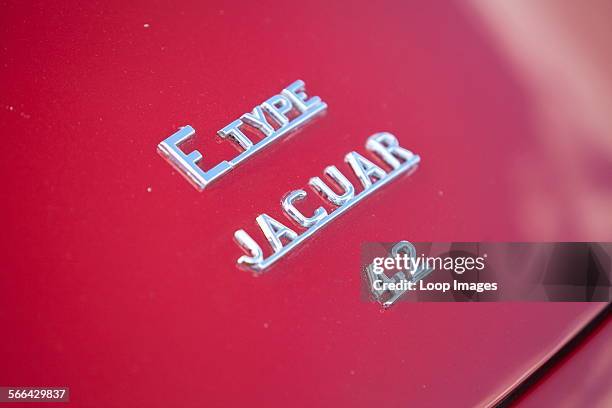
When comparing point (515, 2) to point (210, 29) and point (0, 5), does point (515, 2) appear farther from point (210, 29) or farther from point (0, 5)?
point (0, 5)

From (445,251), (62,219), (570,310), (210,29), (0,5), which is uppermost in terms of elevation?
(0,5)

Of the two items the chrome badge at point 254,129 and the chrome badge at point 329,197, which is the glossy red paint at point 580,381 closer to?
the chrome badge at point 329,197

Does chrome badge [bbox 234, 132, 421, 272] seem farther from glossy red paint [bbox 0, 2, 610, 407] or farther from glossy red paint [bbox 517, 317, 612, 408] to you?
glossy red paint [bbox 517, 317, 612, 408]

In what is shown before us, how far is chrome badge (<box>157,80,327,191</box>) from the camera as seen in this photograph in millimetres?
751

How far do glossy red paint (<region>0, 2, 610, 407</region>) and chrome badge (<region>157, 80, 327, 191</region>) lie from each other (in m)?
0.01

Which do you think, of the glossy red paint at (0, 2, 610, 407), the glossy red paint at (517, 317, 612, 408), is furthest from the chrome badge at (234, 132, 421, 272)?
the glossy red paint at (517, 317, 612, 408)

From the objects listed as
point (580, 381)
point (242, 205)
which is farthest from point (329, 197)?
point (580, 381)

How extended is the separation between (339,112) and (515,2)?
28cm

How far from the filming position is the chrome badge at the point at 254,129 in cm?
75

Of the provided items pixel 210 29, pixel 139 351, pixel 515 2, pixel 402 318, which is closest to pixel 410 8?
pixel 515 2

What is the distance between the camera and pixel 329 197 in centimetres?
77

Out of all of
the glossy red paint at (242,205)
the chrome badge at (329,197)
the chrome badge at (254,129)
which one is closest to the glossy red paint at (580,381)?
the glossy red paint at (242,205)

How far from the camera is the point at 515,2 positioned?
0.95 m

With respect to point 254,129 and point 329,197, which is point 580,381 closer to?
point 329,197
